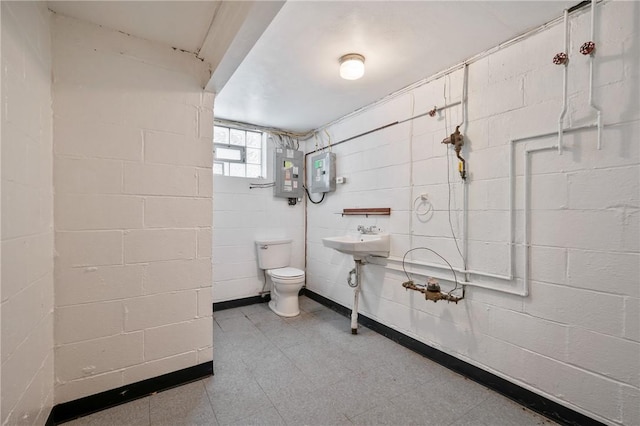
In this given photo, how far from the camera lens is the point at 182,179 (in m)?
1.77

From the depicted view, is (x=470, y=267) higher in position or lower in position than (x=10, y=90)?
lower

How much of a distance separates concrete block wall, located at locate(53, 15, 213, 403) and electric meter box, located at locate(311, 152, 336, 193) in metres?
1.51

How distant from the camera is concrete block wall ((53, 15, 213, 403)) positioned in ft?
4.83

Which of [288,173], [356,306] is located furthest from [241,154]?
[356,306]

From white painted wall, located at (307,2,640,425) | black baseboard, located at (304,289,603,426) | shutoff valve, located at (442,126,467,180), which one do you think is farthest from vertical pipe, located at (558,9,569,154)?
black baseboard, located at (304,289,603,426)

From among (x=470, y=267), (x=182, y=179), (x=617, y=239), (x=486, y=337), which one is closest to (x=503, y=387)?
(x=486, y=337)

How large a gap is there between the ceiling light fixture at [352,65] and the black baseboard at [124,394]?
2.23 meters

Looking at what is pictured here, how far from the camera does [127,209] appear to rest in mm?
1612

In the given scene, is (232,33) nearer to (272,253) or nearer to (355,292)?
(355,292)

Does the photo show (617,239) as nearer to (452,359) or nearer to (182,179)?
(452,359)

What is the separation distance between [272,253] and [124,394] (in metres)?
1.87

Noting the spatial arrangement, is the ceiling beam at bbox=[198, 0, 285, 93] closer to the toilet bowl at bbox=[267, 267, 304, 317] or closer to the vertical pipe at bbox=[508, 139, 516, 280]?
the vertical pipe at bbox=[508, 139, 516, 280]

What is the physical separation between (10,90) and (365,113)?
2.46 m

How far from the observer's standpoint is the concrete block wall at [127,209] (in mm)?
1471
